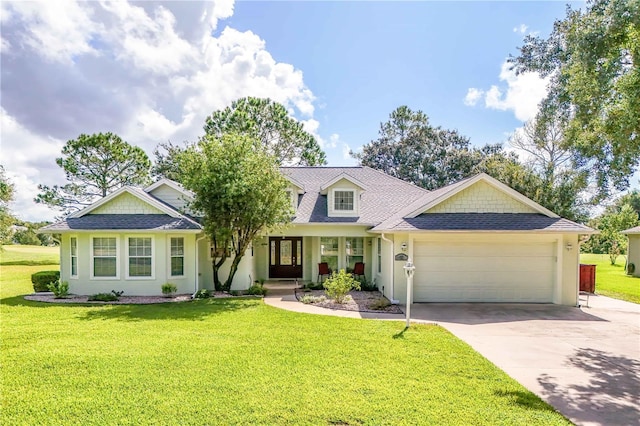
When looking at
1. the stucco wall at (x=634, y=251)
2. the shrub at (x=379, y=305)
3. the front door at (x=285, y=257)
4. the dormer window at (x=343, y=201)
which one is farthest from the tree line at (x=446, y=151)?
the shrub at (x=379, y=305)

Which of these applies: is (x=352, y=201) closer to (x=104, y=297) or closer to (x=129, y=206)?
(x=129, y=206)

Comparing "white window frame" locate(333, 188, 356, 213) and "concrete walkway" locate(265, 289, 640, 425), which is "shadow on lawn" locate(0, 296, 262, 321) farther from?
"white window frame" locate(333, 188, 356, 213)

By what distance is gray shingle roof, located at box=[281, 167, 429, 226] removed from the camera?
1636cm

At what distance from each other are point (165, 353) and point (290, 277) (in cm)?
1124

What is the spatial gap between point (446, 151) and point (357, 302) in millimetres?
25846

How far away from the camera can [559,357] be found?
271 inches

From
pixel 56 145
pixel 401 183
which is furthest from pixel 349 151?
pixel 56 145

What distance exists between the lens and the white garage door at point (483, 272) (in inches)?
482

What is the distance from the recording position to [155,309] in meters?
11.1

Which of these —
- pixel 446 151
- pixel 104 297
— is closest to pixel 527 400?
pixel 104 297

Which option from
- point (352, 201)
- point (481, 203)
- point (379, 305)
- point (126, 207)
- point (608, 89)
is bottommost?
point (379, 305)

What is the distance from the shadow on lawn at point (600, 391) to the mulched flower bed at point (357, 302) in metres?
5.14

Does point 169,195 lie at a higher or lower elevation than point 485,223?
higher

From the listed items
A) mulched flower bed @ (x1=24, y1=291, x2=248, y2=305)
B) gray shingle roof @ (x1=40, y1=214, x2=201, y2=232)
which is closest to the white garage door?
mulched flower bed @ (x1=24, y1=291, x2=248, y2=305)
